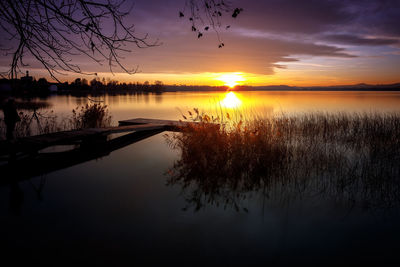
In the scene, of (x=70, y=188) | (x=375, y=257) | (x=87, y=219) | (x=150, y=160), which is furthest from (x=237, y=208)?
(x=150, y=160)

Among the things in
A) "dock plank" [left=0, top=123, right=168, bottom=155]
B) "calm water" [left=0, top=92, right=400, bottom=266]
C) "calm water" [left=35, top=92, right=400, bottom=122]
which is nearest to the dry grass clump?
"calm water" [left=0, top=92, right=400, bottom=266]

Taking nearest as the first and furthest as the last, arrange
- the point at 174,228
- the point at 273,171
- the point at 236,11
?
the point at 236,11 < the point at 174,228 < the point at 273,171

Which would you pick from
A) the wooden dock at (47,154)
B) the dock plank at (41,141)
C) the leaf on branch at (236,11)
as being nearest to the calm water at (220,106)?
the wooden dock at (47,154)

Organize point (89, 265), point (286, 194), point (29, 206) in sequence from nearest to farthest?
point (89, 265)
point (29, 206)
point (286, 194)

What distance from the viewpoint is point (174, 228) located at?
4.34 m

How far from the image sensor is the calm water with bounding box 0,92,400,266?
3545 mm

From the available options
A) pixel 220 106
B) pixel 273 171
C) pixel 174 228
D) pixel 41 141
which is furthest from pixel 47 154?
pixel 220 106

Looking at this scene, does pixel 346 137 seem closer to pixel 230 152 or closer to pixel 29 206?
pixel 230 152

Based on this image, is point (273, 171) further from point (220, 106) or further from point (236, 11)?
point (220, 106)

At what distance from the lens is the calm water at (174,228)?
354 cm

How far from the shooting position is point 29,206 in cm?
493

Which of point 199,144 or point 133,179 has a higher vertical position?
point 199,144

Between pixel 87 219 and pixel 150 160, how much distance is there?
4.37 m

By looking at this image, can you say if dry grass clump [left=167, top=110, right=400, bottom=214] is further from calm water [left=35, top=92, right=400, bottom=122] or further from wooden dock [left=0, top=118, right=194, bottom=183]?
calm water [left=35, top=92, right=400, bottom=122]
